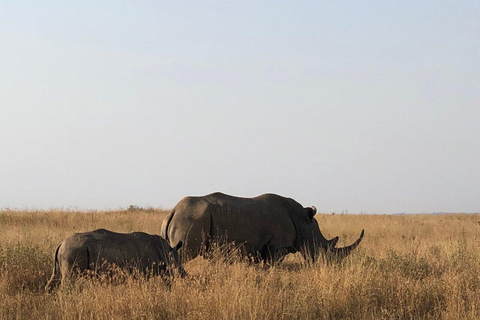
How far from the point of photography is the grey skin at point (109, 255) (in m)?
7.63

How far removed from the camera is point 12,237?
12.2 metres

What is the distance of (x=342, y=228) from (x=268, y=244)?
27.8ft

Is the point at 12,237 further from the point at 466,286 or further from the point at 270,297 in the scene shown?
the point at 466,286

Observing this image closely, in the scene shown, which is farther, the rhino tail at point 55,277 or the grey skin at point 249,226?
the grey skin at point 249,226

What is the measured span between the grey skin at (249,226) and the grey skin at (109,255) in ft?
4.57

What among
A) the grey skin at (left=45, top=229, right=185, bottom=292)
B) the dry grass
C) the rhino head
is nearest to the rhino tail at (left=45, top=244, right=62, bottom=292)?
the grey skin at (left=45, top=229, right=185, bottom=292)

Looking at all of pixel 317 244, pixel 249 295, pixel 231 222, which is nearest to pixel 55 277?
pixel 249 295

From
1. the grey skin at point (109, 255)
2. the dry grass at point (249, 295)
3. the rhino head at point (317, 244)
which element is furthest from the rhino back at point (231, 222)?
the grey skin at point (109, 255)

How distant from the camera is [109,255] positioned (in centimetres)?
777

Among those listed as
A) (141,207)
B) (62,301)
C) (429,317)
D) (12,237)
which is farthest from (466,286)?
(141,207)

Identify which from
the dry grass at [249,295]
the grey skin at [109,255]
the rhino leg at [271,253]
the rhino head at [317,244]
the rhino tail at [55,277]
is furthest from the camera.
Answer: the rhino head at [317,244]

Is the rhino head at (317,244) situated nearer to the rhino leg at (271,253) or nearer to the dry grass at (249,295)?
the rhino leg at (271,253)

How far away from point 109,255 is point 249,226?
3.26 metres

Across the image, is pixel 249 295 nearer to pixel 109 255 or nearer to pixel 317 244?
pixel 109 255
